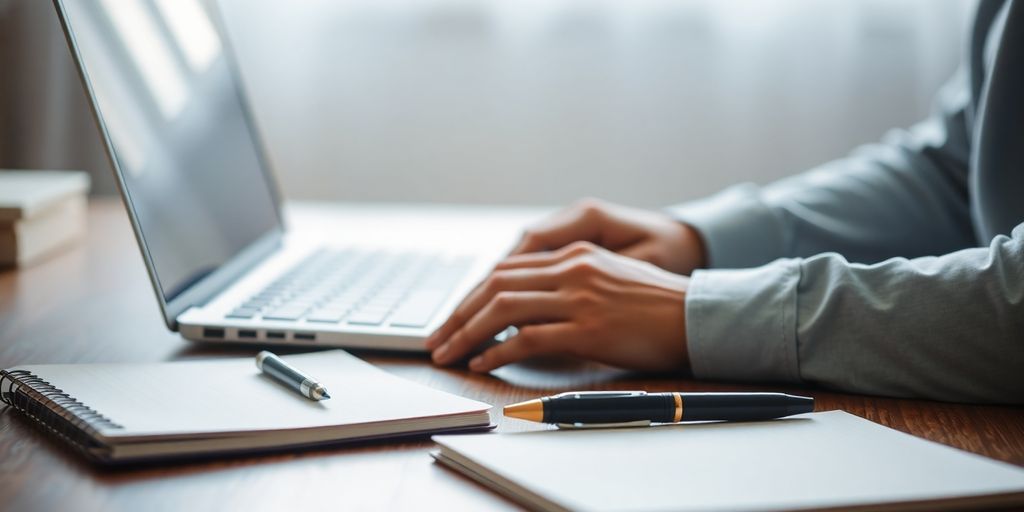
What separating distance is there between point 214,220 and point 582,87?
1.51 meters

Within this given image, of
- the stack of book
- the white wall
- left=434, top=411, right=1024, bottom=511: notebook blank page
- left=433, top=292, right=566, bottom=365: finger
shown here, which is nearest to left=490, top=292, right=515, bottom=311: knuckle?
left=433, top=292, right=566, bottom=365: finger

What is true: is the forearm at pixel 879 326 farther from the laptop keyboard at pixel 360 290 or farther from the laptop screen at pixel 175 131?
the laptop screen at pixel 175 131

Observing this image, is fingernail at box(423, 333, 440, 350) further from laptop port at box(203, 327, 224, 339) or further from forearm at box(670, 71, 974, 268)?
forearm at box(670, 71, 974, 268)

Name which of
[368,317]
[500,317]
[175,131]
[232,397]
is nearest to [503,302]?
[500,317]

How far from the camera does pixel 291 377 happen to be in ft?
1.98

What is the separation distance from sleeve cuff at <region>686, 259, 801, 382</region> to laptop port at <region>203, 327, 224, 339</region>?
1.19 ft

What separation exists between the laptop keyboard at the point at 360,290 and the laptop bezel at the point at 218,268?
38mm

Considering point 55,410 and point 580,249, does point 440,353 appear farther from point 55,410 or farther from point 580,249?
point 55,410

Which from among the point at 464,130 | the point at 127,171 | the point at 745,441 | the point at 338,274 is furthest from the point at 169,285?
the point at 464,130

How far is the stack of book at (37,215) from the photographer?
1.03 metres

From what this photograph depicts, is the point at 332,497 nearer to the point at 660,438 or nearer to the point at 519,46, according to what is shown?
the point at 660,438

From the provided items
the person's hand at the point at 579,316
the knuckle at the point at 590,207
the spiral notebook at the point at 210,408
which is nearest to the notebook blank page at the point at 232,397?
the spiral notebook at the point at 210,408

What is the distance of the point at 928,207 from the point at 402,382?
26.7 inches

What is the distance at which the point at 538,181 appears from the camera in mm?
2352
